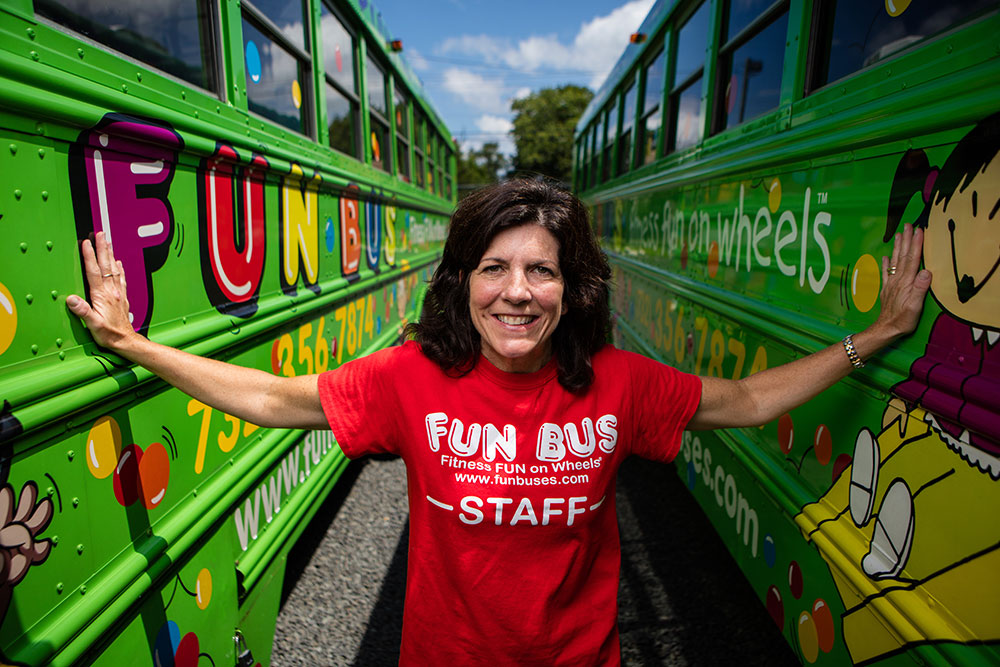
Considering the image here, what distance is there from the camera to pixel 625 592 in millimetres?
2592

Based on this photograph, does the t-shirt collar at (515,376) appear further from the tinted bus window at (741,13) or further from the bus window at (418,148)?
the bus window at (418,148)

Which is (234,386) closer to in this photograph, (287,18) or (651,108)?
(287,18)

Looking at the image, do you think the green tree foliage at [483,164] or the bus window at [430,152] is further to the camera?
the green tree foliage at [483,164]

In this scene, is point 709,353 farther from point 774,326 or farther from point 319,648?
point 319,648

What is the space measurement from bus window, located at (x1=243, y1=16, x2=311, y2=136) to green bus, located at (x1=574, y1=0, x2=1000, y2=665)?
5.31 feet

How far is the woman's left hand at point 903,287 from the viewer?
3.94 ft

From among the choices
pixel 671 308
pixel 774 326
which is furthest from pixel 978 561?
pixel 671 308

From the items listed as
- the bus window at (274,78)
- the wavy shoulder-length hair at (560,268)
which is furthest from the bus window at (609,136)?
the wavy shoulder-length hair at (560,268)

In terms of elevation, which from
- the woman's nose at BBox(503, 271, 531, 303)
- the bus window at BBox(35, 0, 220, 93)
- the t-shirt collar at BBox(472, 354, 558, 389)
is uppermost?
the bus window at BBox(35, 0, 220, 93)

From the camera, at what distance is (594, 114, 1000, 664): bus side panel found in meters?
1.05

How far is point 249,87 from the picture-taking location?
196 centimetres

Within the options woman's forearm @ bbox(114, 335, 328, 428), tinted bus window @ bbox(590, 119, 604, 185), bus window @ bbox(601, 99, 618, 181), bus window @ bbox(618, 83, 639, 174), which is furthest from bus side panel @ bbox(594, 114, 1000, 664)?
tinted bus window @ bbox(590, 119, 604, 185)

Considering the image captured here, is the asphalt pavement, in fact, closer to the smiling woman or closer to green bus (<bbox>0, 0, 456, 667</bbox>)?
green bus (<bbox>0, 0, 456, 667</bbox>)

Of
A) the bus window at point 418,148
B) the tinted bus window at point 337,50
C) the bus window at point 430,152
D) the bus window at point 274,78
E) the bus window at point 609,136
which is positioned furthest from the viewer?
the bus window at point 430,152
